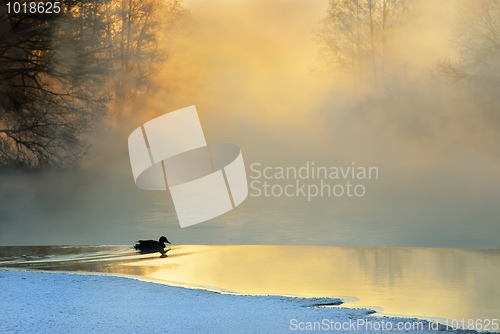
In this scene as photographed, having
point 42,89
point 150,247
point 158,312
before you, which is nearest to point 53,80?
point 42,89

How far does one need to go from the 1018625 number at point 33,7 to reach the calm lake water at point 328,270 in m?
7.15

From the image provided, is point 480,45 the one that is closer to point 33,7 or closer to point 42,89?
point 42,89

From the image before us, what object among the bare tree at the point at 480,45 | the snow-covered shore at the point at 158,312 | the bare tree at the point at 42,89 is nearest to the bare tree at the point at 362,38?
the bare tree at the point at 480,45

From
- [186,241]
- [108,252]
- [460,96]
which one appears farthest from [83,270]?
[460,96]

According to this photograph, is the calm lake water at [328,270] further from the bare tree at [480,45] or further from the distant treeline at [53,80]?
the bare tree at [480,45]

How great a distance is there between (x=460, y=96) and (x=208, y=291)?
47.4 ft

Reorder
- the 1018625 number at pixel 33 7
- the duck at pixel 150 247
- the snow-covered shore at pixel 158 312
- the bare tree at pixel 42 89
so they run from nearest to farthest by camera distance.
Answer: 1. the snow-covered shore at pixel 158 312
2. the duck at pixel 150 247
3. the 1018625 number at pixel 33 7
4. the bare tree at pixel 42 89

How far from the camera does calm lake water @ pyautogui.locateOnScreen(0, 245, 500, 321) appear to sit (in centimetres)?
797

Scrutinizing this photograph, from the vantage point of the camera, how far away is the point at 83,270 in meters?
10.3

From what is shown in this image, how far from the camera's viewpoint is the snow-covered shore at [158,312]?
6.95 metres

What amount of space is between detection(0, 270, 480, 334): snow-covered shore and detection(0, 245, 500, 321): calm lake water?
18.7 inches

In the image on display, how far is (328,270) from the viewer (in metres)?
9.98

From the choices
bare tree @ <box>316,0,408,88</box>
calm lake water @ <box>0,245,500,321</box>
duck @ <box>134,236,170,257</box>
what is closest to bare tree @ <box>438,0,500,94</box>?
bare tree @ <box>316,0,408,88</box>

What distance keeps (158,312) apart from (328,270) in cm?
303
